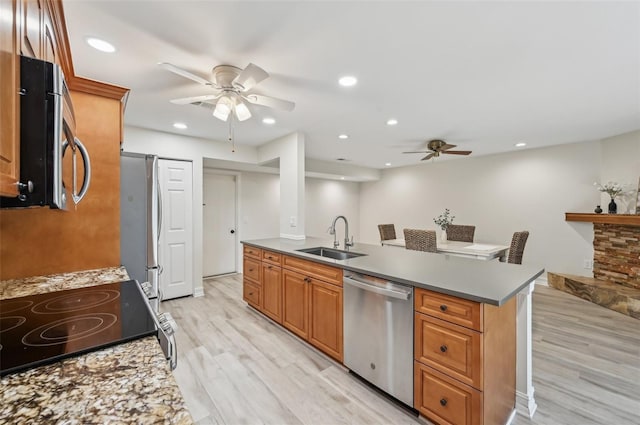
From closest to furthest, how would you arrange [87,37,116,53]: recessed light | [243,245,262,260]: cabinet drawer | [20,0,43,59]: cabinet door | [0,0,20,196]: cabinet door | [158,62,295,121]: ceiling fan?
[0,0,20,196]: cabinet door, [20,0,43,59]: cabinet door, [87,37,116,53]: recessed light, [158,62,295,121]: ceiling fan, [243,245,262,260]: cabinet drawer

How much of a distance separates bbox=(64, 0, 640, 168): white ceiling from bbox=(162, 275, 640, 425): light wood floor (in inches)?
93.6

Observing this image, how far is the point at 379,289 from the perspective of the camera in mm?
1823

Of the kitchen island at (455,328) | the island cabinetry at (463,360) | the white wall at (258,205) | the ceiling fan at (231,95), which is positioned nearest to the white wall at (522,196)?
the white wall at (258,205)

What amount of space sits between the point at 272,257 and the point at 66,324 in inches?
80.9

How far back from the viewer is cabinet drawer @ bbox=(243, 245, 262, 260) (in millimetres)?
3198

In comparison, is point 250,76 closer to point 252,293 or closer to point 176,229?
point 252,293

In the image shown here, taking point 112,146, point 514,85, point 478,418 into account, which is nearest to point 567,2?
point 514,85

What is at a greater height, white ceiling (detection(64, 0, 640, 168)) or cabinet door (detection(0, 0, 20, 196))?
white ceiling (detection(64, 0, 640, 168))

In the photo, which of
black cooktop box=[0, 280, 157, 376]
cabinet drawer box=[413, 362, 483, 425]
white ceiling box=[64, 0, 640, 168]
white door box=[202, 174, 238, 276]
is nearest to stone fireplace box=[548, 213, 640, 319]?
white ceiling box=[64, 0, 640, 168]

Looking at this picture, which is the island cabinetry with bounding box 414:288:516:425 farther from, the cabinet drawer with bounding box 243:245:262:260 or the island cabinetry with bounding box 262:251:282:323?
the cabinet drawer with bounding box 243:245:262:260

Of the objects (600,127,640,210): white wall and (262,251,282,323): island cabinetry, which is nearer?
(262,251,282,323): island cabinetry

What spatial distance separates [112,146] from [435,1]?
83.5 inches

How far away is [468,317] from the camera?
144 cm

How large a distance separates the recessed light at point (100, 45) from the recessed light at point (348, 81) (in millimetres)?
1614
